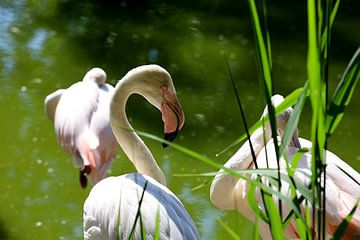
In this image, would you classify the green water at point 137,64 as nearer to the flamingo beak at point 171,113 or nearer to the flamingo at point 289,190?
the flamingo at point 289,190

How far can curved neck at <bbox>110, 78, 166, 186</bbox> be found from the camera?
274cm

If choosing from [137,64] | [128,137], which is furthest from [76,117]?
[137,64]

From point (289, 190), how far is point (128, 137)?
563 mm

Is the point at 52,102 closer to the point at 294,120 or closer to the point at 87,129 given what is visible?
the point at 87,129

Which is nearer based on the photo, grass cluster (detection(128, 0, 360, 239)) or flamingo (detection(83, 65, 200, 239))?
grass cluster (detection(128, 0, 360, 239))

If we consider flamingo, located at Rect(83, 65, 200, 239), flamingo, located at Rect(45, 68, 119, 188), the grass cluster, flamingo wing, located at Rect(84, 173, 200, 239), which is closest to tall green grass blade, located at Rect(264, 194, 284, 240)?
the grass cluster

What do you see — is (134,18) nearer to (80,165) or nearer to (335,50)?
(335,50)

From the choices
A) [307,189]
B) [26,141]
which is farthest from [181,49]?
[307,189]

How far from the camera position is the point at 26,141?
175 inches

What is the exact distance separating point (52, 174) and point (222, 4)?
9.09 ft

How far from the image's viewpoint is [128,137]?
2.81 m

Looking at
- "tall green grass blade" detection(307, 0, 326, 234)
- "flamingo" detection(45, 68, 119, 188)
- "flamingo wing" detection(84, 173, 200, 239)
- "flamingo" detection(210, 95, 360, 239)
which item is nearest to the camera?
"tall green grass blade" detection(307, 0, 326, 234)

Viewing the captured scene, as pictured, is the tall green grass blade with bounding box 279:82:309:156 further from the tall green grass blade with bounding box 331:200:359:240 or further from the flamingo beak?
the flamingo beak

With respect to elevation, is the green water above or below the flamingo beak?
below
